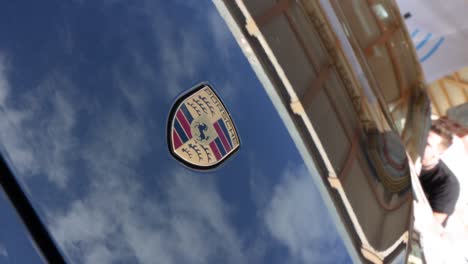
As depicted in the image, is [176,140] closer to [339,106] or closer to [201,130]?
[201,130]

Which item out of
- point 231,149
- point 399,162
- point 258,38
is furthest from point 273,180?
point 399,162

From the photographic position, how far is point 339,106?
0.65 meters

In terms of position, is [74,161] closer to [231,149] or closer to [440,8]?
[231,149]

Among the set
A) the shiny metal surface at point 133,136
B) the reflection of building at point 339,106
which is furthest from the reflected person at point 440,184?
the shiny metal surface at point 133,136

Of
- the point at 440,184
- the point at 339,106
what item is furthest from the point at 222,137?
the point at 440,184

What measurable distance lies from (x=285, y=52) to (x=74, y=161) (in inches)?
11.6

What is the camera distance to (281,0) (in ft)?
1.90

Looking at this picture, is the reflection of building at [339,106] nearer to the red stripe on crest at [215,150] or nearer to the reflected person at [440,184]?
the red stripe on crest at [215,150]

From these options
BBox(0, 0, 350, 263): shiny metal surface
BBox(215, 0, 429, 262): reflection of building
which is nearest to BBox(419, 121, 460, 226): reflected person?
BBox(215, 0, 429, 262): reflection of building

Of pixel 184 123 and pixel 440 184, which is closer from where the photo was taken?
pixel 184 123

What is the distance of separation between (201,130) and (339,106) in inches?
9.2

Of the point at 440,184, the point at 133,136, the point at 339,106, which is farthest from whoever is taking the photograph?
the point at 440,184

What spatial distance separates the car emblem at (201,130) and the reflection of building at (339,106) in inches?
3.0

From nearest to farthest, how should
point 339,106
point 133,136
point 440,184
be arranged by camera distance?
1. point 133,136
2. point 339,106
3. point 440,184
